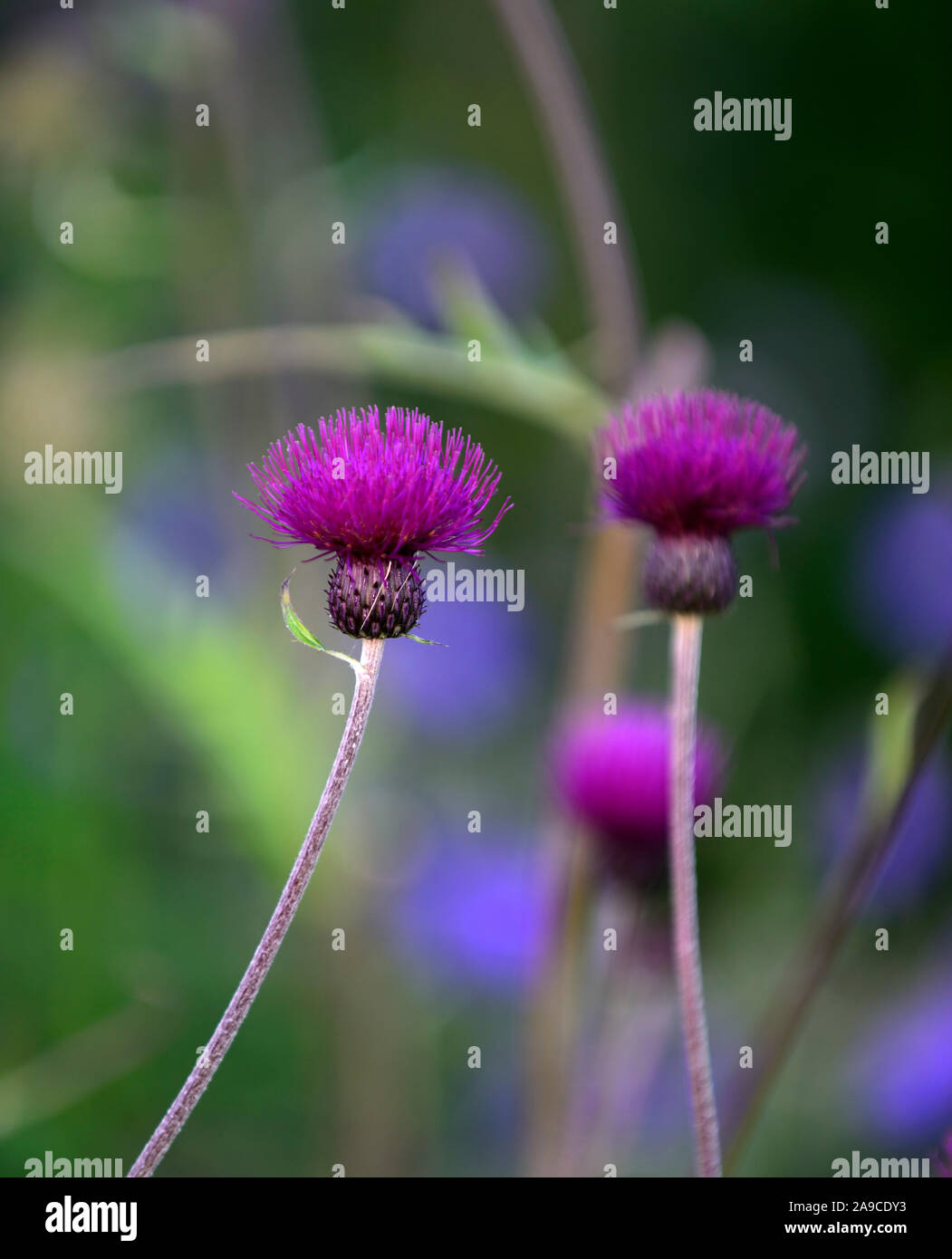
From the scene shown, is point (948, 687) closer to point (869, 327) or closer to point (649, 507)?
point (649, 507)

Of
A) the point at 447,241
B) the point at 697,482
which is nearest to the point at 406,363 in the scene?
the point at 697,482

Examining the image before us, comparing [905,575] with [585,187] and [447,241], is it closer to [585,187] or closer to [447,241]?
[447,241]

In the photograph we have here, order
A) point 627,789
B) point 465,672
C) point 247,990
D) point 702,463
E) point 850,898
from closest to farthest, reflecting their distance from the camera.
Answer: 1. point 247,990
2. point 702,463
3. point 850,898
4. point 627,789
5. point 465,672

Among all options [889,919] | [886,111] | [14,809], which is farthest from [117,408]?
[886,111]

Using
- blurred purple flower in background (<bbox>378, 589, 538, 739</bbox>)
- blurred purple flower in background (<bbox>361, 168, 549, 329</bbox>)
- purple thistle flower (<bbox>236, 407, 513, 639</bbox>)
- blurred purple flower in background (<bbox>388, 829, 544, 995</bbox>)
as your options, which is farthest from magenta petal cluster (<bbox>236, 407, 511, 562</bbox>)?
blurred purple flower in background (<bbox>361, 168, 549, 329</bbox>)

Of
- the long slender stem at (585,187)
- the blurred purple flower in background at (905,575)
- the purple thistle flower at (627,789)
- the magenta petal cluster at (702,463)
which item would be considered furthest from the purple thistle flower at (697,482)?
the blurred purple flower in background at (905,575)
